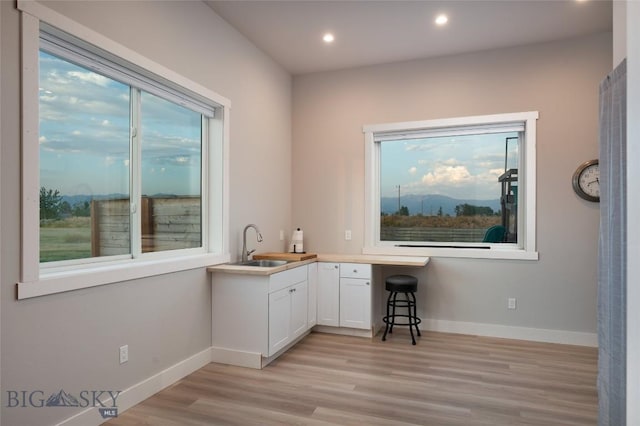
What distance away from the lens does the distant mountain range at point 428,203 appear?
14.4ft

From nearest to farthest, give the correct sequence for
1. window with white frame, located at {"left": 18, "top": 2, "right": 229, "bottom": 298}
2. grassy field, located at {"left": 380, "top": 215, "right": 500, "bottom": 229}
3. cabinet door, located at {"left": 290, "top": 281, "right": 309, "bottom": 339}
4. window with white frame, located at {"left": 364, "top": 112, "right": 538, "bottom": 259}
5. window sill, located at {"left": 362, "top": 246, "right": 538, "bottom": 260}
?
window with white frame, located at {"left": 18, "top": 2, "right": 229, "bottom": 298} → cabinet door, located at {"left": 290, "top": 281, "right": 309, "bottom": 339} → window sill, located at {"left": 362, "top": 246, "right": 538, "bottom": 260} → window with white frame, located at {"left": 364, "top": 112, "right": 538, "bottom": 259} → grassy field, located at {"left": 380, "top": 215, "right": 500, "bottom": 229}

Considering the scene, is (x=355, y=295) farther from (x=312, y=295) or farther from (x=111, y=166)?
(x=111, y=166)

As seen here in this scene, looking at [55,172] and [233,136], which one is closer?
→ [55,172]

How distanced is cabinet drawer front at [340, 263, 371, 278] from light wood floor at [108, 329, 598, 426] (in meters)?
0.72

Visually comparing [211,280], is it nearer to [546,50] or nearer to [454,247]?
[454,247]

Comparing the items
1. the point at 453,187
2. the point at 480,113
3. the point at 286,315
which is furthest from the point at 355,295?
the point at 480,113

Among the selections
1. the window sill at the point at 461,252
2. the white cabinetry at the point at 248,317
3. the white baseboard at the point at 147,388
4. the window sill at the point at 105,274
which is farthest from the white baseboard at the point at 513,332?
the window sill at the point at 105,274

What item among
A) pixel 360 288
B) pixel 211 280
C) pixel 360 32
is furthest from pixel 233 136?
pixel 360 288

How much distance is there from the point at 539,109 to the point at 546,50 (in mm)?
614

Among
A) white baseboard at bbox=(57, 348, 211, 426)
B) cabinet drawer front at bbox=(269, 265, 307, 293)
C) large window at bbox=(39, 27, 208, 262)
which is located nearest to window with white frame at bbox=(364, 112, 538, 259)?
cabinet drawer front at bbox=(269, 265, 307, 293)

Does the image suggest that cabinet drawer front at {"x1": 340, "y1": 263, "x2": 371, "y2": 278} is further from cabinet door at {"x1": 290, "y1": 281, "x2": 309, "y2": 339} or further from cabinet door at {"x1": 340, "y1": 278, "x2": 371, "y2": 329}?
cabinet door at {"x1": 290, "y1": 281, "x2": 309, "y2": 339}

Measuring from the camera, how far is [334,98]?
4754mm

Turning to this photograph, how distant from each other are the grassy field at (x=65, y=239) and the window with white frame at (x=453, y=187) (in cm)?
298

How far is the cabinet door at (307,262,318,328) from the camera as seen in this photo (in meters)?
4.07
